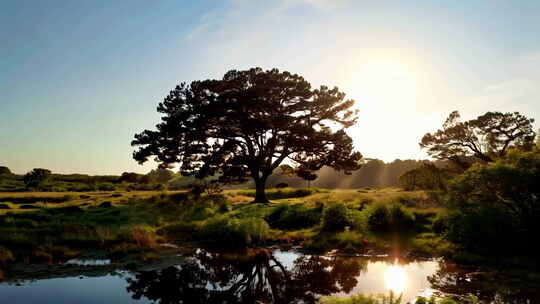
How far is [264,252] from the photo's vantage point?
16906mm

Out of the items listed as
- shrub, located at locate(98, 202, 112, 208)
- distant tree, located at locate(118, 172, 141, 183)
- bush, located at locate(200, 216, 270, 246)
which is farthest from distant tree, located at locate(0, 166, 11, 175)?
bush, located at locate(200, 216, 270, 246)

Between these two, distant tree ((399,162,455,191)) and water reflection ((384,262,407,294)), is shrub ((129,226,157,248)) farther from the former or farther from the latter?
distant tree ((399,162,455,191))

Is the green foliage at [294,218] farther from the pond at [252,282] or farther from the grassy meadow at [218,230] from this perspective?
the pond at [252,282]

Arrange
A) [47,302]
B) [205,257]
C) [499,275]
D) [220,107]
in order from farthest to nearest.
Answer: [220,107], [205,257], [499,275], [47,302]

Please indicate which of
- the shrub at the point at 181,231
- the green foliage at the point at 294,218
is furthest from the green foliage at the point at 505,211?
the shrub at the point at 181,231

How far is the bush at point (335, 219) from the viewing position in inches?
853

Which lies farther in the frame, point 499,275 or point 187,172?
point 187,172

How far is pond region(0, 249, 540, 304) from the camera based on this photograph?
10.5 meters

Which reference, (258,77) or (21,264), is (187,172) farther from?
(21,264)

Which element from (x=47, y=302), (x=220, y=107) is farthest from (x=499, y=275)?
(x=220, y=107)

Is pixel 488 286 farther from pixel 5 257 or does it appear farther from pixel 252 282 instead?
pixel 5 257

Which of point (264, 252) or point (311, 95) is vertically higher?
point (311, 95)

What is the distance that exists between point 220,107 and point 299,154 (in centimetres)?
1000

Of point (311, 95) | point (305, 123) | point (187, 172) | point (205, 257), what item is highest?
point (311, 95)
